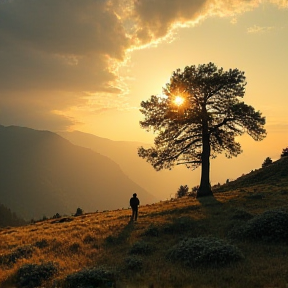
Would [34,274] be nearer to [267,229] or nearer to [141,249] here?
[141,249]

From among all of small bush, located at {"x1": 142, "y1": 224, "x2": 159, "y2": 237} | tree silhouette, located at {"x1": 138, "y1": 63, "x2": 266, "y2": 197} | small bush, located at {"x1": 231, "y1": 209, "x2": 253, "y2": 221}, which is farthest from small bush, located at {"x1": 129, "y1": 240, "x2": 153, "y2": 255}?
tree silhouette, located at {"x1": 138, "y1": 63, "x2": 266, "y2": 197}

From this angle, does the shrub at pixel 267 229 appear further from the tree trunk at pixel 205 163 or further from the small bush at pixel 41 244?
the tree trunk at pixel 205 163

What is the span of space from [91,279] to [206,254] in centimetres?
419

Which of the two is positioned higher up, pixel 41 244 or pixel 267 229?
pixel 267 229

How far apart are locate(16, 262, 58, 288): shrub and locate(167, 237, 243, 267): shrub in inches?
179

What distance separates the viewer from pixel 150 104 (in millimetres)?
34688

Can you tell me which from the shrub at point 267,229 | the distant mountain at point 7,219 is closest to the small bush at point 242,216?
the shrub at point 267,229

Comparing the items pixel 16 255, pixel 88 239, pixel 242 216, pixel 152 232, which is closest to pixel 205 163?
pixel 242 216

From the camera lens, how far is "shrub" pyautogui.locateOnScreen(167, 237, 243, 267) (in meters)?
10.7

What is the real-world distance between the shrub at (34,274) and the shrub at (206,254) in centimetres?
456

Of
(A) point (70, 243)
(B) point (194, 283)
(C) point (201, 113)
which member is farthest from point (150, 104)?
(B) point (194, 283)

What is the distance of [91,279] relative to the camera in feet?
30.9

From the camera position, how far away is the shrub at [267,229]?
507 inches

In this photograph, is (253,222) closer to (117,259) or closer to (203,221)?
(203,221)
